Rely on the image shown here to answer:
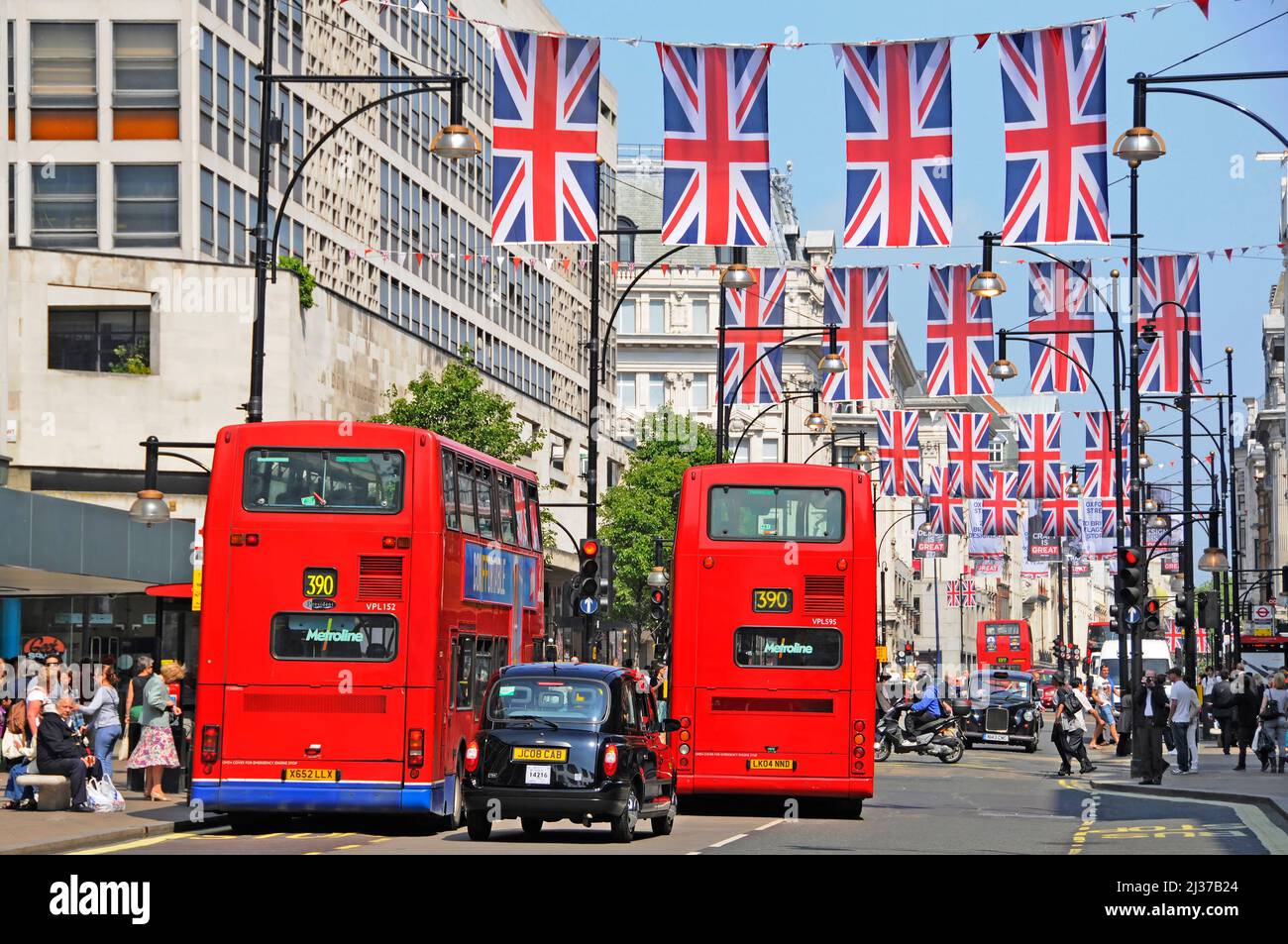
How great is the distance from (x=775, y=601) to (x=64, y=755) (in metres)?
8.54

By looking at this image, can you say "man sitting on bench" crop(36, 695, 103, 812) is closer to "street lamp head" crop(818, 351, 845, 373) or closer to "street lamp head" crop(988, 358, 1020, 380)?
"street lamp head" crop(818, 351, 845, 373)

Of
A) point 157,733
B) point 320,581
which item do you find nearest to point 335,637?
point 320,581

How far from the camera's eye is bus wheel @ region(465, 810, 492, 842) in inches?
809

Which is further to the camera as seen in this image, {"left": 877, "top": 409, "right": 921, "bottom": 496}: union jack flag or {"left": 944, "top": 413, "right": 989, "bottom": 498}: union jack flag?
{"left": 877, "top": 409, "right": 921, "bottom": 496}: union jack flag

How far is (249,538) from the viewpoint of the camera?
21.8 meters

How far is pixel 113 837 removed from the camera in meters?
20.9

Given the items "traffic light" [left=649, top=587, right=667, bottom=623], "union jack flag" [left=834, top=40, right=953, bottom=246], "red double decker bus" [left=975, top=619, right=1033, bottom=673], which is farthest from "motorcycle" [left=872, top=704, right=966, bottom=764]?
"red double decker bus" [left=975, top=619, right=1033, bottom=673]

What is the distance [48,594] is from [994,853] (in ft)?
87.2

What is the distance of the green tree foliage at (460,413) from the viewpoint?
5231 centimetres

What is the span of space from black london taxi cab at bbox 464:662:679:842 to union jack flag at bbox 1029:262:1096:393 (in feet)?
80.7

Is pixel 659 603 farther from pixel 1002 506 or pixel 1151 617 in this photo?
pixel 1002 506

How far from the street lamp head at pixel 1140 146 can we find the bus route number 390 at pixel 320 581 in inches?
465

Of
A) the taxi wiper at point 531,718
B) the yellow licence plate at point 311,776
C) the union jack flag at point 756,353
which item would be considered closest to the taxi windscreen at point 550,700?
the taxi wiper at point 531,718
